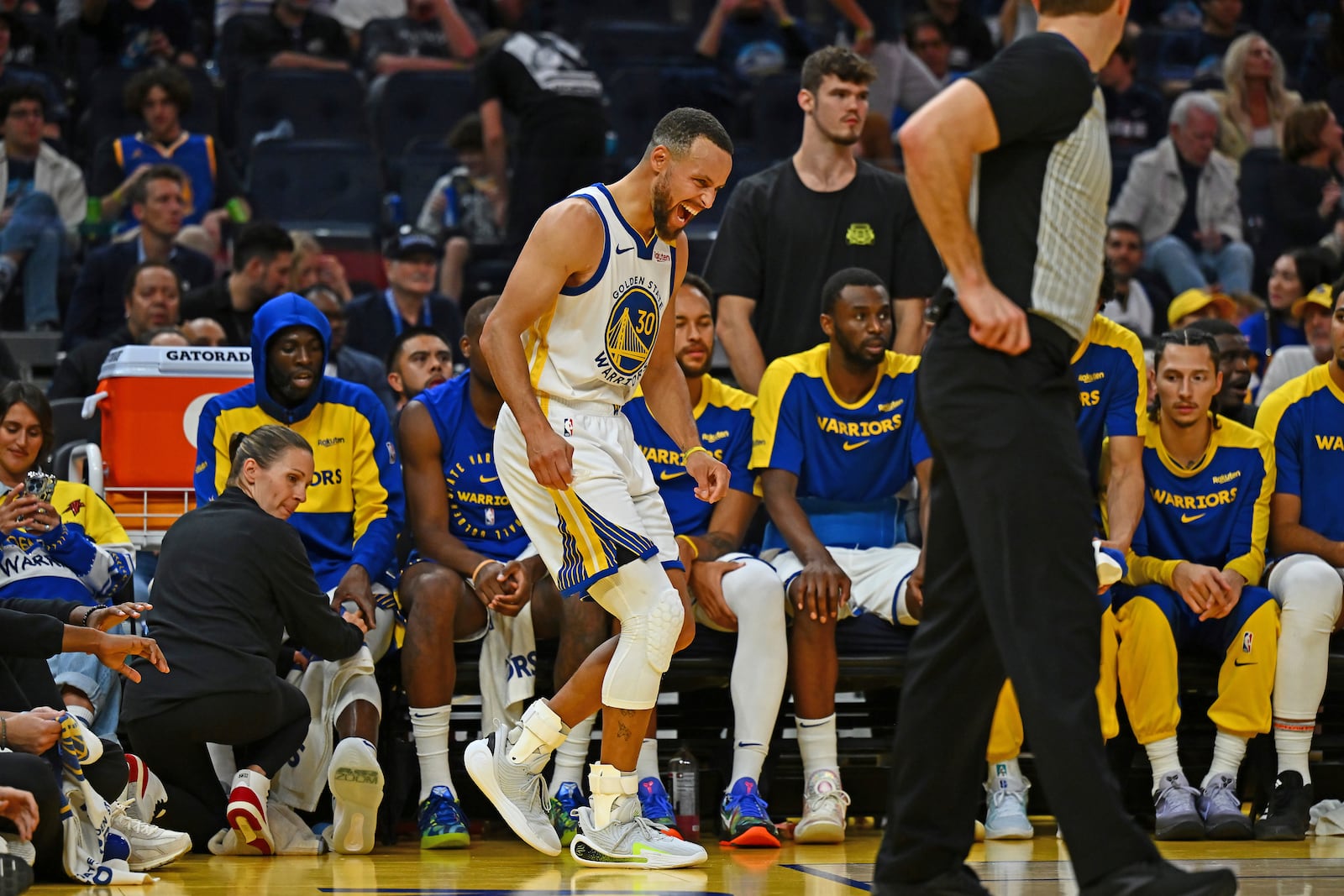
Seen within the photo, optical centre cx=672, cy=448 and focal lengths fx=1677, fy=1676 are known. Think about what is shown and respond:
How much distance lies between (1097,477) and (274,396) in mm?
3036

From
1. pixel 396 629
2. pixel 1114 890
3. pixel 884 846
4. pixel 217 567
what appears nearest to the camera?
pixel 1114 890

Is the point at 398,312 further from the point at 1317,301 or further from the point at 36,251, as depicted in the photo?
the point at 1317,301

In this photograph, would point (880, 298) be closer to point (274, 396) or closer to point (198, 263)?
point (274, 396)

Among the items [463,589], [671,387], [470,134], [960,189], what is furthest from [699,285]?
[470,134]

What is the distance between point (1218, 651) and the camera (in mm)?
6023

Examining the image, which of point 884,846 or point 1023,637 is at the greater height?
point 1023,637

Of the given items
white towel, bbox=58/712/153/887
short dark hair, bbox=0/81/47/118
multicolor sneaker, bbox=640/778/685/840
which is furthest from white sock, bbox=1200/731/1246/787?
short dark hair, bbox=0/81/47/118

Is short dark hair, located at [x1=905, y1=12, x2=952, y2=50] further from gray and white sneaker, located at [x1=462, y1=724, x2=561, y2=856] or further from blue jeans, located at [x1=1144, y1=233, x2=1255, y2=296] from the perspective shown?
Answer: gray and white sneaker, located at [x1=462, y1=724, x2=561, y2=856]

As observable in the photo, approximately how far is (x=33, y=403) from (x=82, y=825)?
1847 mm

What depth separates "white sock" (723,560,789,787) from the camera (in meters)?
5.51

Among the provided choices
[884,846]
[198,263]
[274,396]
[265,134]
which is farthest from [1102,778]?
[265,134]

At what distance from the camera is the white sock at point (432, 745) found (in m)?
5.46

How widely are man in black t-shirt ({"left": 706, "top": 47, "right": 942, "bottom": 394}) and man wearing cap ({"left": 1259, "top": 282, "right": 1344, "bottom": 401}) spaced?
78.4 inches

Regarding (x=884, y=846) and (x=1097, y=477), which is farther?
(x=1097, y=477)
